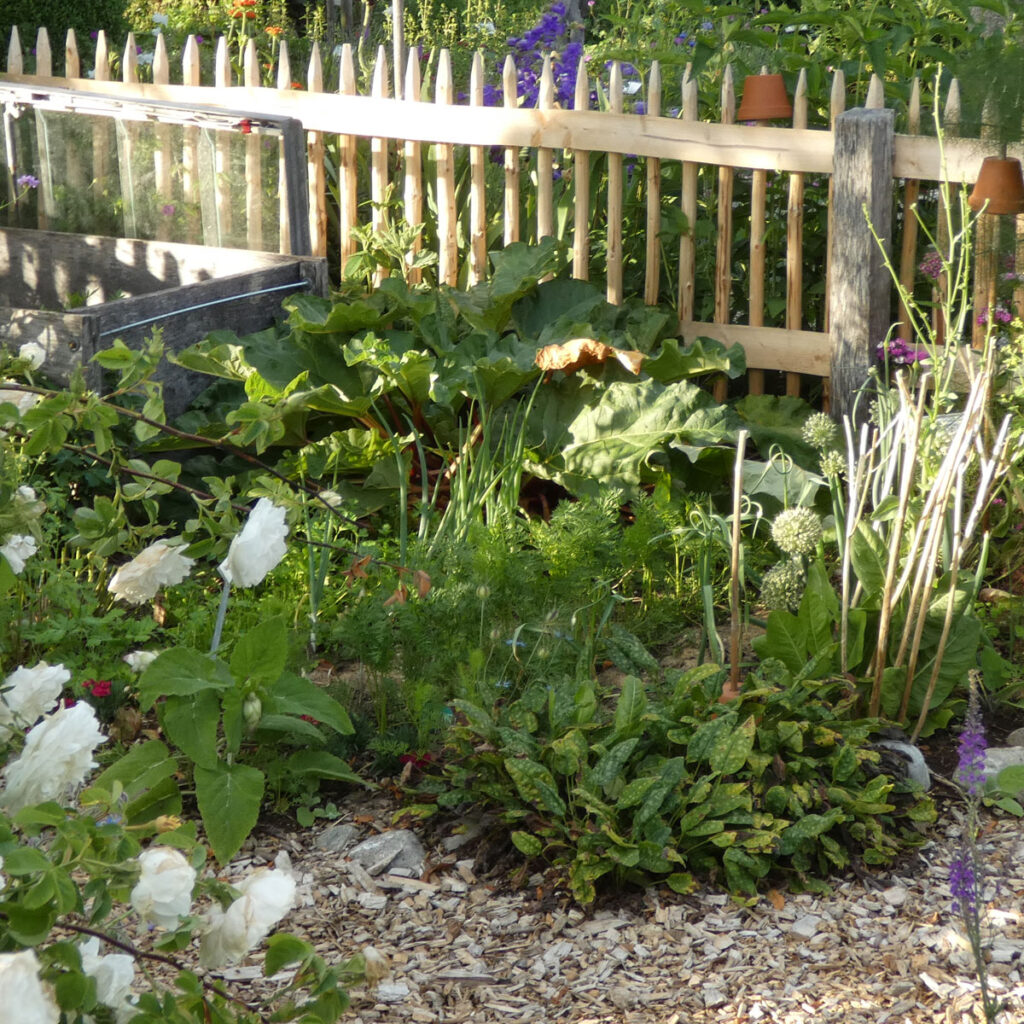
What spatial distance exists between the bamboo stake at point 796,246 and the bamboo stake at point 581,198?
866 mm

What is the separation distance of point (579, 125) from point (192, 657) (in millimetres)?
3868

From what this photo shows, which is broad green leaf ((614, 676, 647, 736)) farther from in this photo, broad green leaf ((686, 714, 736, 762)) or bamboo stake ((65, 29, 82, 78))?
bamboo stake ((65, 29, 82, 78))

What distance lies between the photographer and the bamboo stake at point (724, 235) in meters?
5.31

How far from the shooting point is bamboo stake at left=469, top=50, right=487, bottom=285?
5754mm

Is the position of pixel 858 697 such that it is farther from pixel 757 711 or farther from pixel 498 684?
pixel 498 684

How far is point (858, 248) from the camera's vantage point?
16.3ft

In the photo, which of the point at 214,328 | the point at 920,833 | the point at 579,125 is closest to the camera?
the point at 920,833

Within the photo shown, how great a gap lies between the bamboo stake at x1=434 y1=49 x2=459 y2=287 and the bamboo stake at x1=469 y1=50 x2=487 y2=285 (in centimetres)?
9

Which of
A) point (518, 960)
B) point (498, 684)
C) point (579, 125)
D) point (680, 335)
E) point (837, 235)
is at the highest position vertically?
point (579, 125)

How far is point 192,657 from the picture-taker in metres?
2.25

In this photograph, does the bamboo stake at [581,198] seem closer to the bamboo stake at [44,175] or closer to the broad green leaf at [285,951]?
the bamboo stake at [44,175]

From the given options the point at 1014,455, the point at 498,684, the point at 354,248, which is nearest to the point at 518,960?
the point at 498,684

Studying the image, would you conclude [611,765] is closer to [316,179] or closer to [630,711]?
[630,711]

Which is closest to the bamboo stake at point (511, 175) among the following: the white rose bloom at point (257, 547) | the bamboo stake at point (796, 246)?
the bamboo stake at point (796, 246)
